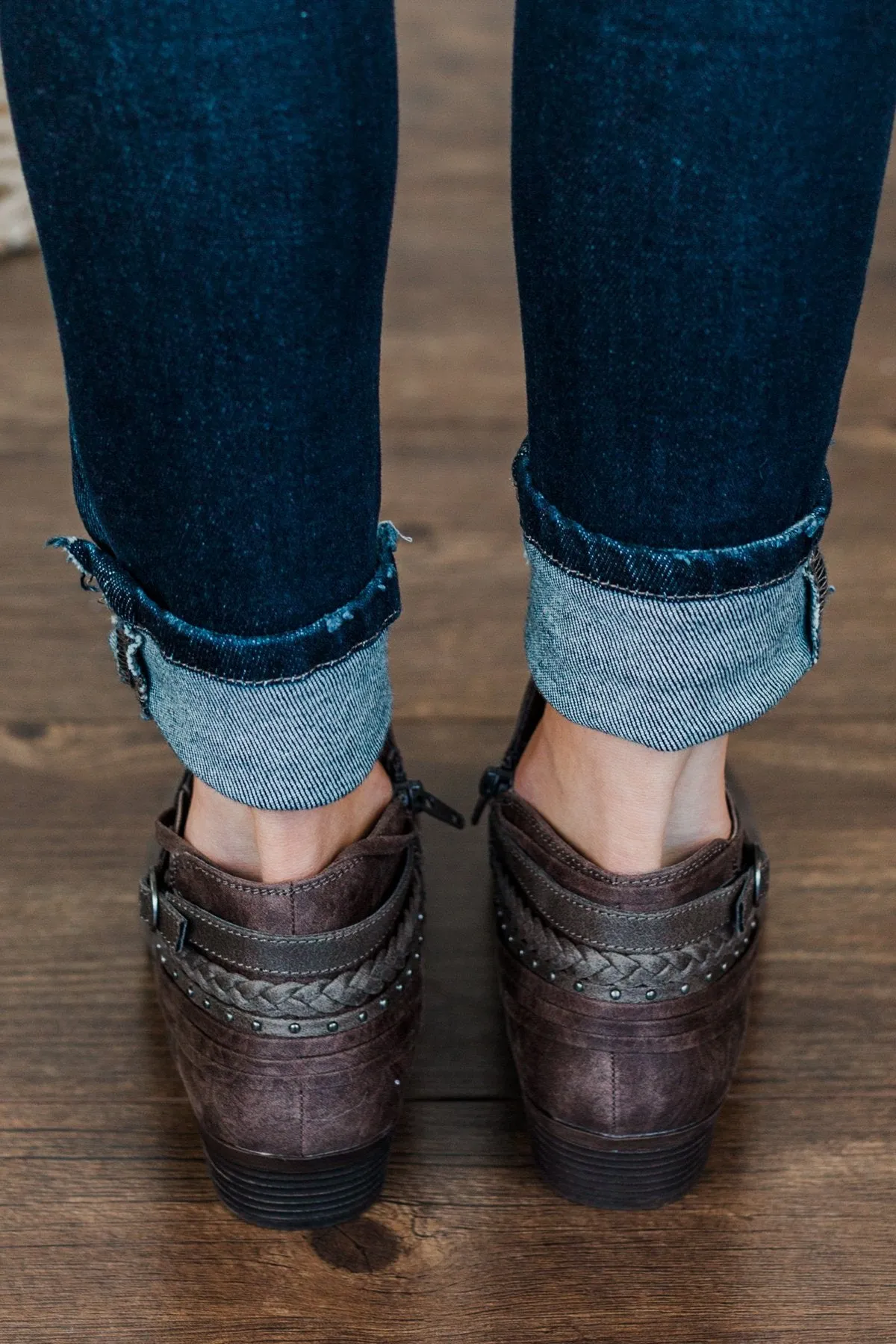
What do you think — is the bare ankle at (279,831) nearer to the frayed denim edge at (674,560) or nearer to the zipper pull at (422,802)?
the zipper pull at (422,802)

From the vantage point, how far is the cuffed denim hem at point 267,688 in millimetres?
554

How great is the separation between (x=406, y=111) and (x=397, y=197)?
426 millimetres

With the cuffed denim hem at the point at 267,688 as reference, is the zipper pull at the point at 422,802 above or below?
below

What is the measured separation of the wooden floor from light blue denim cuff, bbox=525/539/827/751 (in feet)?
0.95

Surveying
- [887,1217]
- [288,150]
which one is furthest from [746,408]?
[887,1217]

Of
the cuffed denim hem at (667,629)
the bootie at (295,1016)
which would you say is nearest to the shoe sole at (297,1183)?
the bootie at (295,1016)

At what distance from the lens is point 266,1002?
2.12ft

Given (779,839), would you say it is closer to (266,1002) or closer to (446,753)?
(446,753)

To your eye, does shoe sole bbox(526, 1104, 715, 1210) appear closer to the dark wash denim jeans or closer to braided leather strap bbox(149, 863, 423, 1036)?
braided leather strap bbox(149, 863, 423, 1036)

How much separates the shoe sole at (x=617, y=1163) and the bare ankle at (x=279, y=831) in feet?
0.61

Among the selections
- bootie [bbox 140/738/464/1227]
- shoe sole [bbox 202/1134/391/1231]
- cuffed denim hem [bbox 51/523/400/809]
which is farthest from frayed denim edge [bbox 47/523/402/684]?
shoe sole [bbox 202/1134/391/1231]

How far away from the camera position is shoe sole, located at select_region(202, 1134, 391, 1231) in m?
0.67

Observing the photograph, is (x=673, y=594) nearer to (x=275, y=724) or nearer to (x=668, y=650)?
(x=668, y=650)

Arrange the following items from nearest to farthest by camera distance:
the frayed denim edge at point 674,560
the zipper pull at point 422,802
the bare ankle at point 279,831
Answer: the frayed denim edge at point 674,560
the bare ankle at point 279,831
the zipper pull at point 422,802
